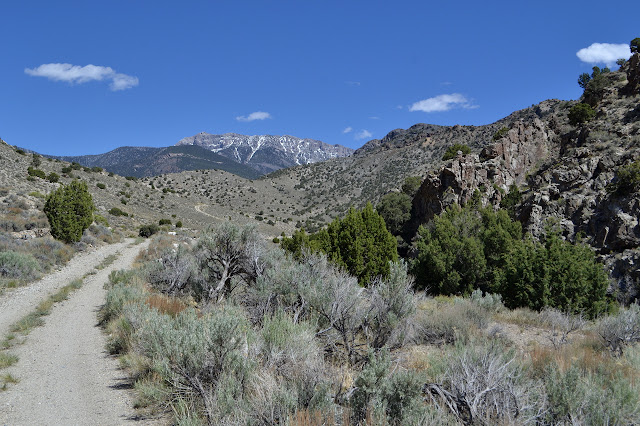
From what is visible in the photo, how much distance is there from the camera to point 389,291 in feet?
22.2

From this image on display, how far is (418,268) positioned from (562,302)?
7.84 m

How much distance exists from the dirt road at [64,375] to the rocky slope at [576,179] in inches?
781

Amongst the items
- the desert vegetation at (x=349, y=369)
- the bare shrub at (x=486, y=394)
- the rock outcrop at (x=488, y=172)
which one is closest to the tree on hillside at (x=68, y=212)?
the desert vegetation at (x=349, y=369)

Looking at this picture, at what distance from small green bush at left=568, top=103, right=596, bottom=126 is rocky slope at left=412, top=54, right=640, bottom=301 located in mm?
813

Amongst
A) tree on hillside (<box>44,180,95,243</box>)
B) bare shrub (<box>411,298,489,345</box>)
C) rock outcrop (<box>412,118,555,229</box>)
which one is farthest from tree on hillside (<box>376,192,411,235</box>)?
bare shrub (<box>411,298,489,345</box>)

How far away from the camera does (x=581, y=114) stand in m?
33.9

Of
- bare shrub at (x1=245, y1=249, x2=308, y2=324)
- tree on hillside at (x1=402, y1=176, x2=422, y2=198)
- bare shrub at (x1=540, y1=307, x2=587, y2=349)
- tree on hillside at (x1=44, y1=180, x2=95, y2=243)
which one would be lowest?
bare shrub at (x1=540, y1=307, x2=587, y2=349)

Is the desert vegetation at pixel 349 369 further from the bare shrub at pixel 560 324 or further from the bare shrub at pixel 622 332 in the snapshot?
the bare shrub at pixel 560 324

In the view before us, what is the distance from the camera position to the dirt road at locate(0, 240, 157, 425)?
4812mm

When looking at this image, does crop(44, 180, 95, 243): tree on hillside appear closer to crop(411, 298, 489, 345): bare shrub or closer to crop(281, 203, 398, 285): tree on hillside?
crop(281, 203, 398, 285): tree on hillside

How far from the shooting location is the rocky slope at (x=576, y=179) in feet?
65.7

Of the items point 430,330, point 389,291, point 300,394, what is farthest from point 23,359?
point 430,330

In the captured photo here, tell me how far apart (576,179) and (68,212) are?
31.3m

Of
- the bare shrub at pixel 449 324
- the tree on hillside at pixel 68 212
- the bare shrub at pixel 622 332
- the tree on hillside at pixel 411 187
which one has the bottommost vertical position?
the bare shrub at pixel 449 324
